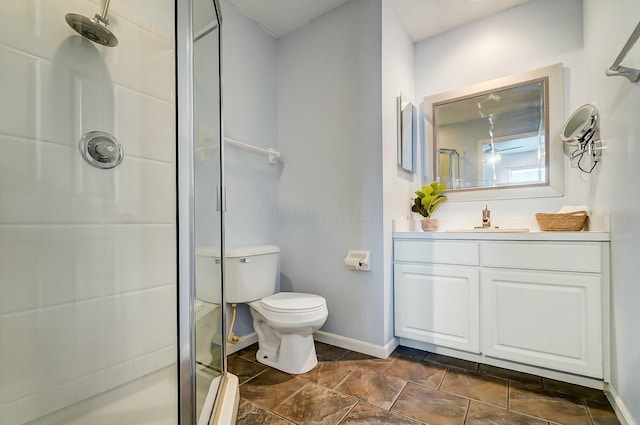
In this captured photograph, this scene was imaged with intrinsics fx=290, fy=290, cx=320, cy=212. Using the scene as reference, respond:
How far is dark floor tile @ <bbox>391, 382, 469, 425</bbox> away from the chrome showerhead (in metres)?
1.90

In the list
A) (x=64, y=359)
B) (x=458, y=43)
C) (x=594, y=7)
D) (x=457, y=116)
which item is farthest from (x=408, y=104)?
(x=64, y=359)

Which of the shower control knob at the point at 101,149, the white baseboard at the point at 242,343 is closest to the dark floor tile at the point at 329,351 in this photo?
the white baseboard at the point at 242,343

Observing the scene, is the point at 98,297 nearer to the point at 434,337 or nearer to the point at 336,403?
the point at 336,403

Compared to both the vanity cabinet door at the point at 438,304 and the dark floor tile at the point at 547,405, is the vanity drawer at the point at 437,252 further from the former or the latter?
the dark floor tile at the point at 547,405

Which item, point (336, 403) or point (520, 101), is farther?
point (520, 101)

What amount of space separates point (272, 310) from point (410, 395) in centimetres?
82

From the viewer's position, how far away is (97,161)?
1.04 metres

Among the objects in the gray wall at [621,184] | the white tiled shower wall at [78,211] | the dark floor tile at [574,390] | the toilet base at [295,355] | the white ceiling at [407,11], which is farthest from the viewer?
the white ceiling at [407,11]

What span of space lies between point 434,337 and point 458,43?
2.15 m

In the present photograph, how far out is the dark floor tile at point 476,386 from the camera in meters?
1.40

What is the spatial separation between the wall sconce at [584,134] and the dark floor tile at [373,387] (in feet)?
5.29

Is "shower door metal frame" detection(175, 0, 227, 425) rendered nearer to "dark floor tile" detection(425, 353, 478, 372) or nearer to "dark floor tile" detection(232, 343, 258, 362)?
"dark floor tile" detection(232, 343, 258, 362)

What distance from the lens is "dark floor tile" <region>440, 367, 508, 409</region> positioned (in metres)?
1.40

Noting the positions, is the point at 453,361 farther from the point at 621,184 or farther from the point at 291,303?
the point at 621,184
